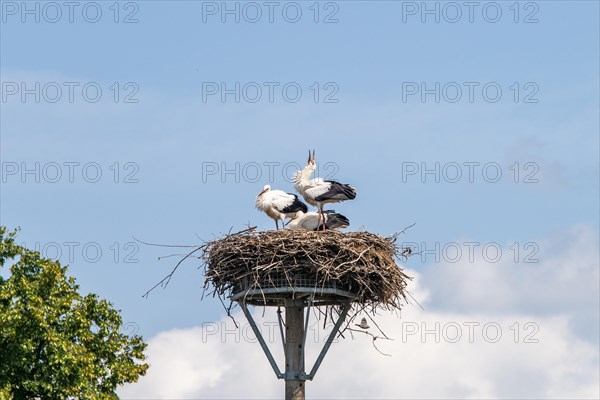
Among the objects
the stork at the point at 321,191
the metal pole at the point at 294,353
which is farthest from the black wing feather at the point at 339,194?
the metal pole at the point at 294,353

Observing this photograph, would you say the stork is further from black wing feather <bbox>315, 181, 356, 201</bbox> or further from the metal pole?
the metal pole

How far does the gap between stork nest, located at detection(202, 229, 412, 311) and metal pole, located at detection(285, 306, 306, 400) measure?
1.07m

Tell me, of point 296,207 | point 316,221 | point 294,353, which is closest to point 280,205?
point 296,207

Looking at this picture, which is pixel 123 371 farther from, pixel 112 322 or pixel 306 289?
pixel 306 289

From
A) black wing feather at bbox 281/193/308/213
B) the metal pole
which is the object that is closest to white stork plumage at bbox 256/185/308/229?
black wing feather at bbox 281/193/308/213

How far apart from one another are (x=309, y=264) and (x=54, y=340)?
672 cm

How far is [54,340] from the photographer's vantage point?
121 feet

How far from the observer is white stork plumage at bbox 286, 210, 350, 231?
36688 millimetres

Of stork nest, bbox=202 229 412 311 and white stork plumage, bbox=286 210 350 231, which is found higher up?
white stork plumage, bbox=286 210 350 231

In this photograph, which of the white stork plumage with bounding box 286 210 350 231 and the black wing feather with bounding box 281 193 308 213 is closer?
the white stork plumage with bounding box 286 210 350 231

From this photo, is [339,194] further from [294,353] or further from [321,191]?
[294,353]

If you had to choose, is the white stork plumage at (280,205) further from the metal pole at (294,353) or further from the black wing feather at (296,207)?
the metal pole at (294,353)

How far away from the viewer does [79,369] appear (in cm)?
3703

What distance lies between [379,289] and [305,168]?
4314 millimetres
